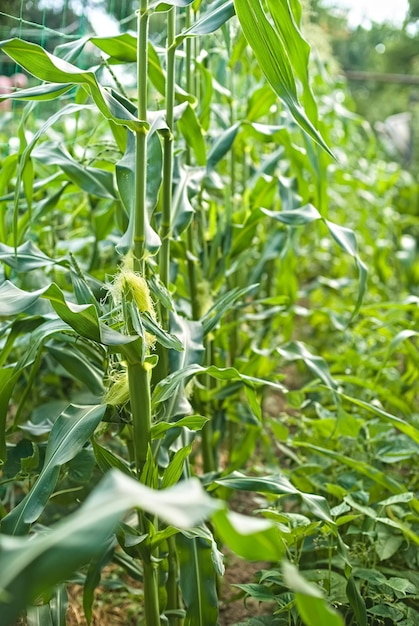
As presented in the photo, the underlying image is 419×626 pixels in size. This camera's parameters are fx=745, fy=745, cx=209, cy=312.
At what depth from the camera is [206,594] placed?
0.89 m

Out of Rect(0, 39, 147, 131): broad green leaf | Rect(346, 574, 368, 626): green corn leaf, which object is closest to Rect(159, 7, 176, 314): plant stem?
Rect(0, 39, 147, 131): broad green leaf

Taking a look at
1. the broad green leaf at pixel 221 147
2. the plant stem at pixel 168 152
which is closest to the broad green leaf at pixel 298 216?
the broad green leaf at pixel 221 147

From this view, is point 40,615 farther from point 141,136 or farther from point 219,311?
point 141,136

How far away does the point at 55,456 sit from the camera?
80cm

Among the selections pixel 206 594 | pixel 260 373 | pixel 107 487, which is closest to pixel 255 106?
pixel 260 373

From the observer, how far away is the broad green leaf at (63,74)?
2.50ft

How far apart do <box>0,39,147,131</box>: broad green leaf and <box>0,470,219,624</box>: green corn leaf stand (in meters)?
0.48

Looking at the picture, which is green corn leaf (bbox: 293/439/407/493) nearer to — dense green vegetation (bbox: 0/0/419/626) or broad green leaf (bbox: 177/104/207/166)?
dense green vegetation (bbox: 0/0/419/626)

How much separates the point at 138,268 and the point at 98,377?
0.25 metres

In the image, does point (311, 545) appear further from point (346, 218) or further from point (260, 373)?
point (346, 218)

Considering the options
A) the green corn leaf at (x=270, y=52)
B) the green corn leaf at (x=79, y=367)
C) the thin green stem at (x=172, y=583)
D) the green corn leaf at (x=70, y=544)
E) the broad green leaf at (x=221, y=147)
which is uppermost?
the green corn leaf at (x=270, y=52)

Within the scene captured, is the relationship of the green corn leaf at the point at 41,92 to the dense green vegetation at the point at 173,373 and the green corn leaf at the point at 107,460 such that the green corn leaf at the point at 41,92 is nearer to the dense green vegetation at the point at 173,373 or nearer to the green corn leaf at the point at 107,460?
the dense green vegetation at the point at 173,373

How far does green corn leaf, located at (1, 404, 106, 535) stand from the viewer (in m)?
0.78

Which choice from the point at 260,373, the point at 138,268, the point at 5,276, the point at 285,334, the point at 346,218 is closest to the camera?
the point at 138,268
